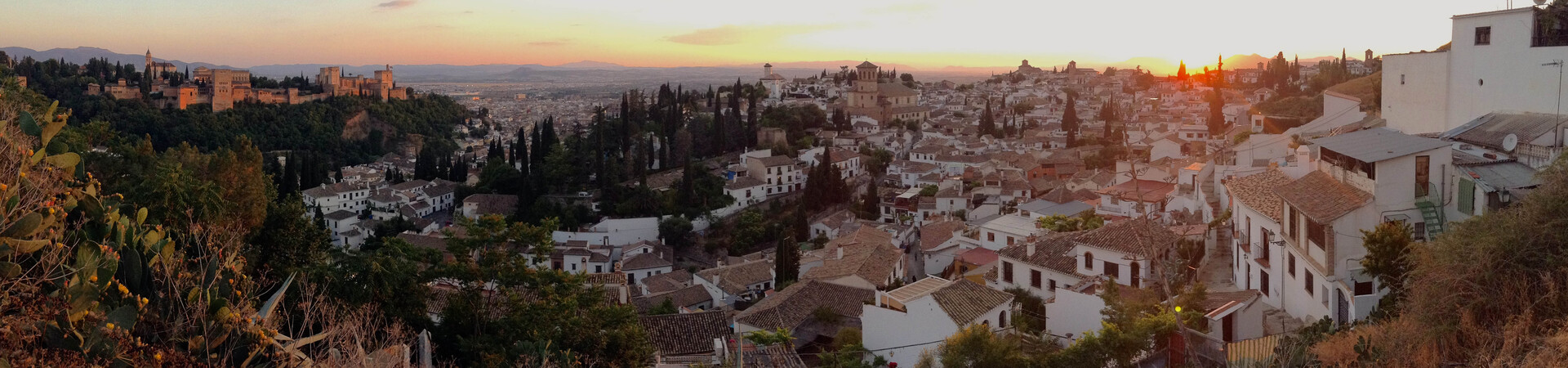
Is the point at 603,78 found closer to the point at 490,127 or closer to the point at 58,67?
the point at 490,127

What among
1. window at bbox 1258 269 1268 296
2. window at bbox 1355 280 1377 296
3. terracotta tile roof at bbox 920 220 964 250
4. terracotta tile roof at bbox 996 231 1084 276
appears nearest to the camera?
window at bbox 1355 280 1377 296

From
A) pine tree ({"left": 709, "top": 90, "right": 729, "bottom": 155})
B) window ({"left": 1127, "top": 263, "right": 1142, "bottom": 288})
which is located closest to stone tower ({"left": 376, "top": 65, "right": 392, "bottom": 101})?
pine tree ({"left": 709, "top": 90, "right": 729, "bottom": 155})

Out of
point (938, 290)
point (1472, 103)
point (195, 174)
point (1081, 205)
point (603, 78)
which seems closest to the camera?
point (938, 290)

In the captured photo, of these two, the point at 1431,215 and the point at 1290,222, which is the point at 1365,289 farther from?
the point at 1290,222

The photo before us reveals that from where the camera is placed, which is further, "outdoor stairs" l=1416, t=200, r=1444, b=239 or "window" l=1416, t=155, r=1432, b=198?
"window" l=1416, t=155, r=1432, b=198

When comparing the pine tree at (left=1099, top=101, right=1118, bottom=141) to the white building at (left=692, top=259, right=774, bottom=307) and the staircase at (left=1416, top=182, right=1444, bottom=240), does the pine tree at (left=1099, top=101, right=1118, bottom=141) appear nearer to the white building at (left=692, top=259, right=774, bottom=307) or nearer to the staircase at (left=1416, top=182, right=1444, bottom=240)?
the white building at (left=692, top=259, right=774, bottom=307)

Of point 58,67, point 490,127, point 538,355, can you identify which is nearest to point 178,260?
point 538,355
